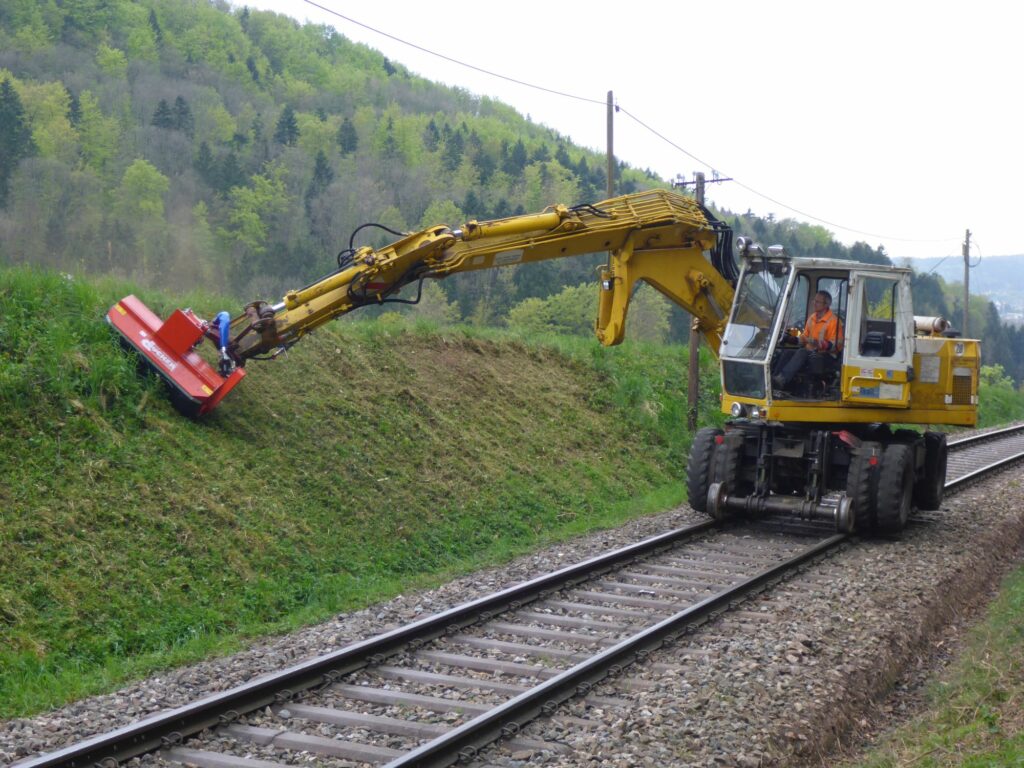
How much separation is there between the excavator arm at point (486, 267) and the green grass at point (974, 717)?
17.7 ft

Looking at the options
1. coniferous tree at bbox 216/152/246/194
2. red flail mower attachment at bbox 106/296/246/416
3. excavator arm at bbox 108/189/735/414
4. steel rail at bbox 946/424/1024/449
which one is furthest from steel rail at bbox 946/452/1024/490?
coniferous tree at bbox 216/152/246/194

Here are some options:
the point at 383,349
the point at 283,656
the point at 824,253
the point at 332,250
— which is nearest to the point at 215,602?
the point at 283,656

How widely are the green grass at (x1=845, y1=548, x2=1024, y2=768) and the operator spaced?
406 centimetres

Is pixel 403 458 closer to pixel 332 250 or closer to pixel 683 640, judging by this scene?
pixel 683 640

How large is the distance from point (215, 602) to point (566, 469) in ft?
26.6

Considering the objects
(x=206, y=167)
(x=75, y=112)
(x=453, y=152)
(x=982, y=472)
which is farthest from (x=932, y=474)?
(x=453, y=152)

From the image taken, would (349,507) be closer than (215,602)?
No

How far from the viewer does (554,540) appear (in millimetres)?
12930

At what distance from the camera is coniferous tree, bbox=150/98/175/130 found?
5647 cm

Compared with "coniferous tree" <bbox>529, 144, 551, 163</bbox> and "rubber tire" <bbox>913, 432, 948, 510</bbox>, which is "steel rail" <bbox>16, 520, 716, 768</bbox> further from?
"coniferous tree" <bbox>529, 144, 551, 163</bbox>

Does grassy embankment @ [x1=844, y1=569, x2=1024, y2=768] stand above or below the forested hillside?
below

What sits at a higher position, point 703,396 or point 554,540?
point 703,396

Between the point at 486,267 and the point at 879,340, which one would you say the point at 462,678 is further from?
the point at 879,340

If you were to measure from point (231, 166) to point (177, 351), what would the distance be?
44542 millimetres
